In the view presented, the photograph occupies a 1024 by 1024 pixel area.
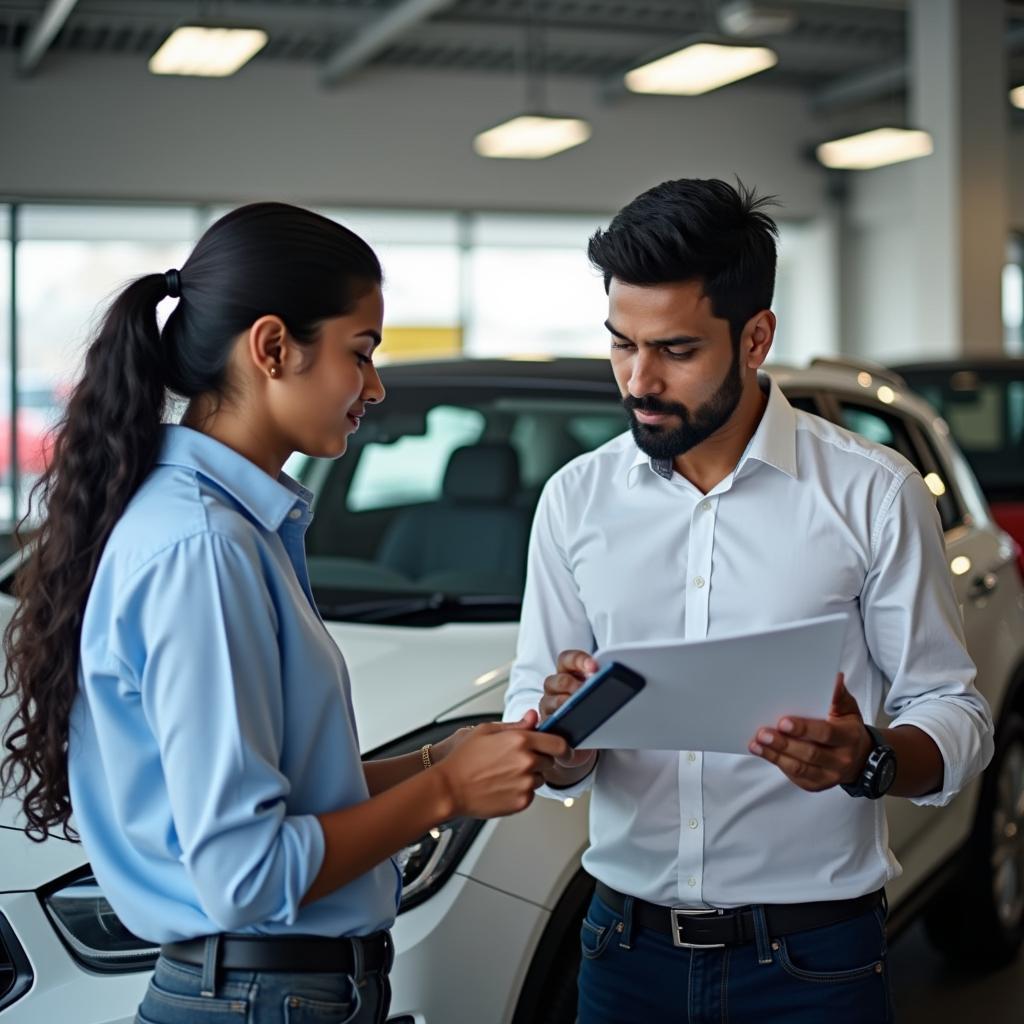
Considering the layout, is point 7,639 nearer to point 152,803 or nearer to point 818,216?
point 152,803

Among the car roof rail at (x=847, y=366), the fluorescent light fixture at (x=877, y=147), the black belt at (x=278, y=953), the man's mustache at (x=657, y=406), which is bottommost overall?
the black belt at (x=278, y=953)

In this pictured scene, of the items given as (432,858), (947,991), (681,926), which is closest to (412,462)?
(432,858)

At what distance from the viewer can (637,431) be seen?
5.89 ft

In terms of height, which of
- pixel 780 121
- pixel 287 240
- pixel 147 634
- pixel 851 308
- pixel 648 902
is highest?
pixel 780 121

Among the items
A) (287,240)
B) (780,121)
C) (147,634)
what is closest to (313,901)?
(147,634)

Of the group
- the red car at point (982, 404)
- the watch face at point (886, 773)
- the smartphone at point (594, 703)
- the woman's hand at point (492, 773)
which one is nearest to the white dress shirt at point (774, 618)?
the watch face at point (886, 773)

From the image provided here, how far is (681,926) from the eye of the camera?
1769mm

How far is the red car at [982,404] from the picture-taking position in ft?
20.9

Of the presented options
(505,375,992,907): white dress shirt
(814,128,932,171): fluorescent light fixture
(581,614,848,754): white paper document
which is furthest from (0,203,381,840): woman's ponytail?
(814,128,932,171): fluorescent light fixture

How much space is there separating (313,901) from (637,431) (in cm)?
74

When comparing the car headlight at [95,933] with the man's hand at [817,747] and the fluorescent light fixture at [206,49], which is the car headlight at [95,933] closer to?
the man's hand at [817,747]

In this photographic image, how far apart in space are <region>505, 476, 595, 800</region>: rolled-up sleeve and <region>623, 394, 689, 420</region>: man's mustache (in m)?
0.18

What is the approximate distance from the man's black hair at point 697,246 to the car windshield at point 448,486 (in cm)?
120

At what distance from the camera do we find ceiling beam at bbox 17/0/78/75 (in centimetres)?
931
